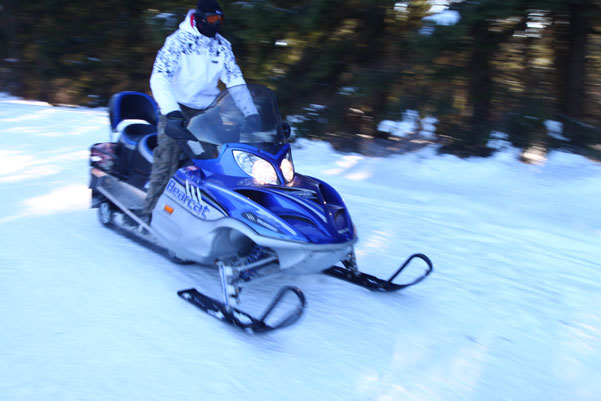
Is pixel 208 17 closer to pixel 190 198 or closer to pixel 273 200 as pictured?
pixel 190 198

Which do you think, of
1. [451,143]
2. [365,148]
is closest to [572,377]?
[451,143]

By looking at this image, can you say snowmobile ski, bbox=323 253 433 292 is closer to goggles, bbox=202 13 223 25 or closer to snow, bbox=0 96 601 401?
snow, bbox=0 96 601 401

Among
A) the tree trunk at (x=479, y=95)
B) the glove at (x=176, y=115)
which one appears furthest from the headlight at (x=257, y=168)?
the tree trunk at (x=479, y=95)

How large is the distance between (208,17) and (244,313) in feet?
6.28

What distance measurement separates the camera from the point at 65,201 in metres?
4.93

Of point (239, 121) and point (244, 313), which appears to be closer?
point (244, 313)

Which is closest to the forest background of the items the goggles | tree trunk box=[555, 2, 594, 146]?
tree trunk box=[555, 2, 594, 146]

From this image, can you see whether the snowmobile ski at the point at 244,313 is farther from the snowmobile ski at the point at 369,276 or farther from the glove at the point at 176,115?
the glove at the point at 176,115

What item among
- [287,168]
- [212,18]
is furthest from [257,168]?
[212,18]

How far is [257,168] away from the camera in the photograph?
9.77 feet

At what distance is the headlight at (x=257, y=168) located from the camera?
297 cm

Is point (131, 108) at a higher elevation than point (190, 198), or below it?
higher

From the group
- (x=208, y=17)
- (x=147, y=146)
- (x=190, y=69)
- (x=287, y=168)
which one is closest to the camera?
(x=287, y=168)

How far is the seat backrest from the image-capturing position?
4273mm
